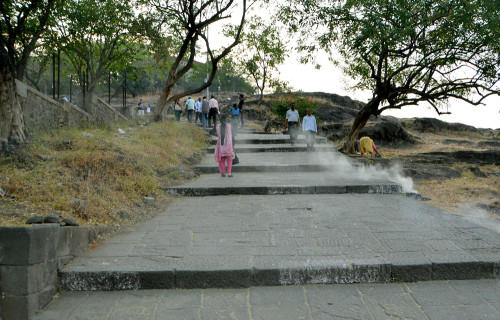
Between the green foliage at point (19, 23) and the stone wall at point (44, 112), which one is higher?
the green foliage at point (19, 23)

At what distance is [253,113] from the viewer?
29.1 meters

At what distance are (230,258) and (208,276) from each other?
37 cm

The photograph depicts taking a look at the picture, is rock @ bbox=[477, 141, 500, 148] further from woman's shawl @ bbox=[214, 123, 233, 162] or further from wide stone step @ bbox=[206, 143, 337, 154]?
woman's shawl @ bbox=[214, 123, 233, 162]

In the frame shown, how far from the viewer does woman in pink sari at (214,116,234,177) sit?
8.53 m

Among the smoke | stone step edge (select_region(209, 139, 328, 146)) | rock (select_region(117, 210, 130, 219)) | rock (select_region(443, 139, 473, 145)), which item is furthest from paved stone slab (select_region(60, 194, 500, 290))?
rock (select_region(443, 139, 473, 145))

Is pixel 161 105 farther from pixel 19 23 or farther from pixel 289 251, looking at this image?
pixel 289 251

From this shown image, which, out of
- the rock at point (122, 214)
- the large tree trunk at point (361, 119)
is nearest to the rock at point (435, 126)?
the large tree trunk at point (361, 119)

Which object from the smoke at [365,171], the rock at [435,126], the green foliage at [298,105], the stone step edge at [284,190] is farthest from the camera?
the rock at [435,126]

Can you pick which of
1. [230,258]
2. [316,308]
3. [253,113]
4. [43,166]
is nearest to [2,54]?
[43,166]

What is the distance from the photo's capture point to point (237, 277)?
11.9 ft

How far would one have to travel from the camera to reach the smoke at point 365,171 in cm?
825

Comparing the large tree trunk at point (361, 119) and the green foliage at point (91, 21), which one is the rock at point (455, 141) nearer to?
the large tree trunk at point (361, 119)

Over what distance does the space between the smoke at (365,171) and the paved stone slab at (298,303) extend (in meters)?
4.08

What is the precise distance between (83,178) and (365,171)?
260 inches
